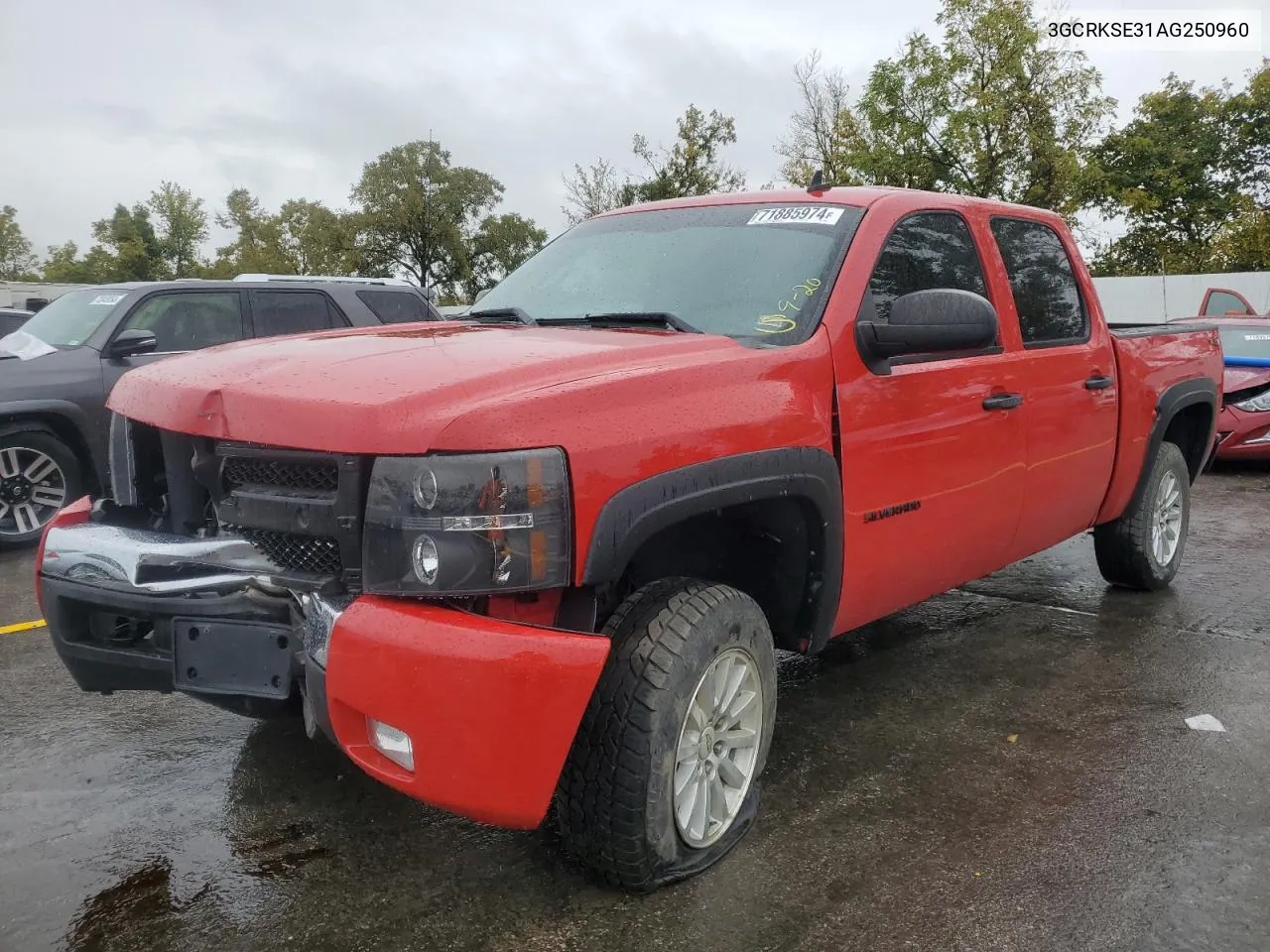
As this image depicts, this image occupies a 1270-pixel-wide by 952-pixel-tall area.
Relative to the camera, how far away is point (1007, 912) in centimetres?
257

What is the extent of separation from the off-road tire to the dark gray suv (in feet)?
14.7

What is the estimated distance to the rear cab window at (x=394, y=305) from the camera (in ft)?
27.1

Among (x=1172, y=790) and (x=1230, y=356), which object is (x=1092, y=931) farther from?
(x=1230, y=356)

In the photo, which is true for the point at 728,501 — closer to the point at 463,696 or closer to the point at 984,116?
the point at 463,696

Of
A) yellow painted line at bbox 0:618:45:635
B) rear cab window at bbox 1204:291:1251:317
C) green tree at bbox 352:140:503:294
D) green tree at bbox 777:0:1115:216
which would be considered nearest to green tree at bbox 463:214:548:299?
green tree at bbox 352:140:503:294

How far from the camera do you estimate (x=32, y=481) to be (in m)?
6.71

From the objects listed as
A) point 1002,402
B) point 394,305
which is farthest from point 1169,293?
point 1002,402

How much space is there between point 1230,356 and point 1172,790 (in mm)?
7683

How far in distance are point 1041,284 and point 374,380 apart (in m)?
2.98

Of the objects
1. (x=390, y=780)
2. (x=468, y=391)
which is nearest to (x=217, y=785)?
(x=390, y=780)

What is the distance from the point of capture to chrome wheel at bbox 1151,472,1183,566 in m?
5.24

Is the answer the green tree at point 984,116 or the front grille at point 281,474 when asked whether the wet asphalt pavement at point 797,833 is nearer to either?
the front grille at point 281,474

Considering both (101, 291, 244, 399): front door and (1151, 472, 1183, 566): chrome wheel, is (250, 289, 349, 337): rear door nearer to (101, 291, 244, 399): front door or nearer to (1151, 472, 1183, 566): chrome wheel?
(101, 291, 244, 399): front door

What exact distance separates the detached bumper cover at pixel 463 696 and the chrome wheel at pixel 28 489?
5.44 m
